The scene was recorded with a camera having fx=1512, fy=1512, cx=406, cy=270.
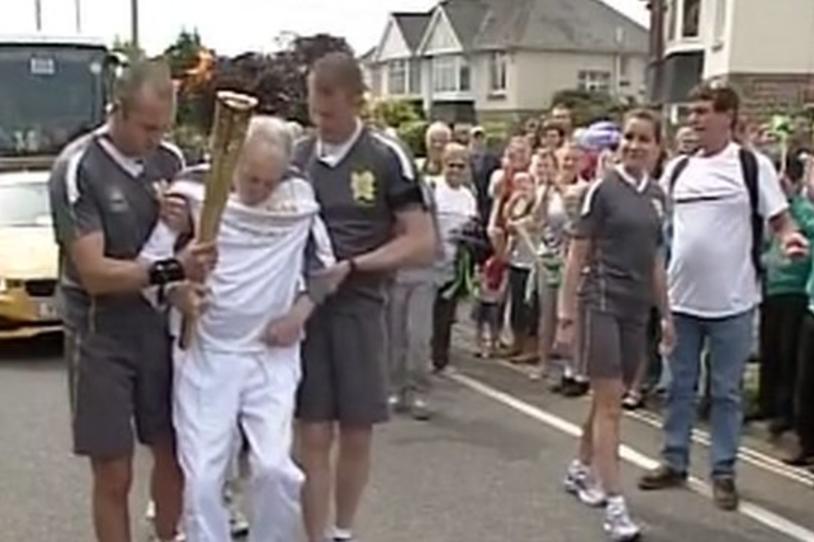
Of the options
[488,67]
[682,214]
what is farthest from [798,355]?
[488,67]

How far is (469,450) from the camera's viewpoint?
8656 mm

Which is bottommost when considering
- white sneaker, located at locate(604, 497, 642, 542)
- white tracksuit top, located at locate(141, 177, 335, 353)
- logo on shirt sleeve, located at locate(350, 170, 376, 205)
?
white sneaker, located at locate(604, 497, 642, 542)

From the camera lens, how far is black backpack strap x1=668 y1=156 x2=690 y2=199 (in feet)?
24.5

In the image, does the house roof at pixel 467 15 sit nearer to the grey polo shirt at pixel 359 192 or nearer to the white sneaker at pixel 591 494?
the white sneaker at pixel 591 494

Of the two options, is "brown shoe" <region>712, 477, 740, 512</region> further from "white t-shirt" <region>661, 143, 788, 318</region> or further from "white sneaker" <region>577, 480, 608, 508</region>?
"white t-shirt" <region>661, 143, 788, 318</region>

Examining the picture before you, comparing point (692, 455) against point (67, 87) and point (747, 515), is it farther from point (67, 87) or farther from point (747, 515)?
point (67, 87)

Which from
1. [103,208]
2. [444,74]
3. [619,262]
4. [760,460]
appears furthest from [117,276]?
[444,74]

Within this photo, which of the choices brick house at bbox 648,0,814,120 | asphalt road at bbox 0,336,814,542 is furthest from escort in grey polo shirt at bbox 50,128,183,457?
brick house at bbox 648,0,814,120

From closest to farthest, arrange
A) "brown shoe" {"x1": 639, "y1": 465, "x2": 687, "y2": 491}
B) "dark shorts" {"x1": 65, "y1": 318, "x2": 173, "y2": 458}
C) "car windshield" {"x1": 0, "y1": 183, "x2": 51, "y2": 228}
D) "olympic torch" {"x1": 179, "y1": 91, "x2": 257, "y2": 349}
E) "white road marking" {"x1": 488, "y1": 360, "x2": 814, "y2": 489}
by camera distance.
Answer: "olympic torch" {"x1": 179, "y1": 91, "x2": 257, "y2": 349}, "dark shorts" {"x1": 65, "y1": 318, "x2": 173, "y2": 458}, "brown shoe" {"x1": 639, "y1": 465, "x2": 687, "y2": 491}, "white road marking" {"x1": 488, "y1": 360, "x2": 814, "y2": 489}, "car windshield" {"x1": 0, "y1": 183, "x2": 51, "y2": 228}

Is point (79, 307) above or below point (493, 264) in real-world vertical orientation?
above

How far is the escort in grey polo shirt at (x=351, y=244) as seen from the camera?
5.70 metres

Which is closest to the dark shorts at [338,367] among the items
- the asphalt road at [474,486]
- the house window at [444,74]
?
the asphalt road at [474,486]

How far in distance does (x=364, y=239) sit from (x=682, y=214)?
233cm

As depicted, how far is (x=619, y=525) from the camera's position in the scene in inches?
263
